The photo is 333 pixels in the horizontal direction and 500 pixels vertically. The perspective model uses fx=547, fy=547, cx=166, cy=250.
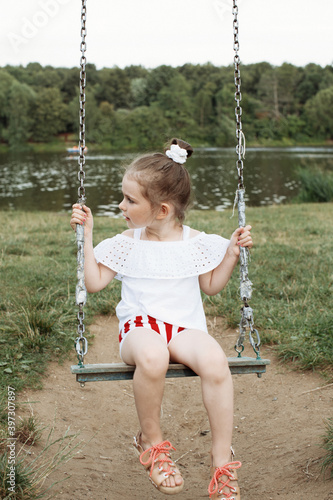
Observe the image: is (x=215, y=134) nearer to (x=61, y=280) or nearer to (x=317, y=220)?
(x=317, y=220)

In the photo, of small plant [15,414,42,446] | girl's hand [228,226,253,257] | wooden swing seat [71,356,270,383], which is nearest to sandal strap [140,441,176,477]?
wooden swing seat [71,356,270,383]

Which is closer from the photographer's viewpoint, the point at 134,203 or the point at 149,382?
the point at 149,382

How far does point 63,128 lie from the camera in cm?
5372

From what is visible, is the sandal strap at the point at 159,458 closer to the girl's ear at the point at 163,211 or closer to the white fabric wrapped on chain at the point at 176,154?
the girl's ear at the point at 163,211

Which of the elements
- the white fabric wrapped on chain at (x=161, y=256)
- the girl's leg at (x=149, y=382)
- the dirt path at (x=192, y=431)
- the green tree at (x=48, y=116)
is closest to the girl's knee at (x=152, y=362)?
the girl's leg at (x=149, y=382)

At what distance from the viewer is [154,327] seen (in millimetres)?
2662

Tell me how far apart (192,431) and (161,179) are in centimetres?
164

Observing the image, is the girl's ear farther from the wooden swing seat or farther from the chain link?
the wooden swing seat

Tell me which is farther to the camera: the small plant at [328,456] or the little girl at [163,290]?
the small plant at [328,456]

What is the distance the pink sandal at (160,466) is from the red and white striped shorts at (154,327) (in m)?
0.49

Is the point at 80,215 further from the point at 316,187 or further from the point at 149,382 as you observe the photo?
the point at 316,187

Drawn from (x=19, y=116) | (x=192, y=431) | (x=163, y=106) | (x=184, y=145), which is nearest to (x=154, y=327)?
(x=184, y=145)

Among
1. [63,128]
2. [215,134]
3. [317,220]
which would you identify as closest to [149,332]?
[317,220]

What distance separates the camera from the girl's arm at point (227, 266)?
277cm
